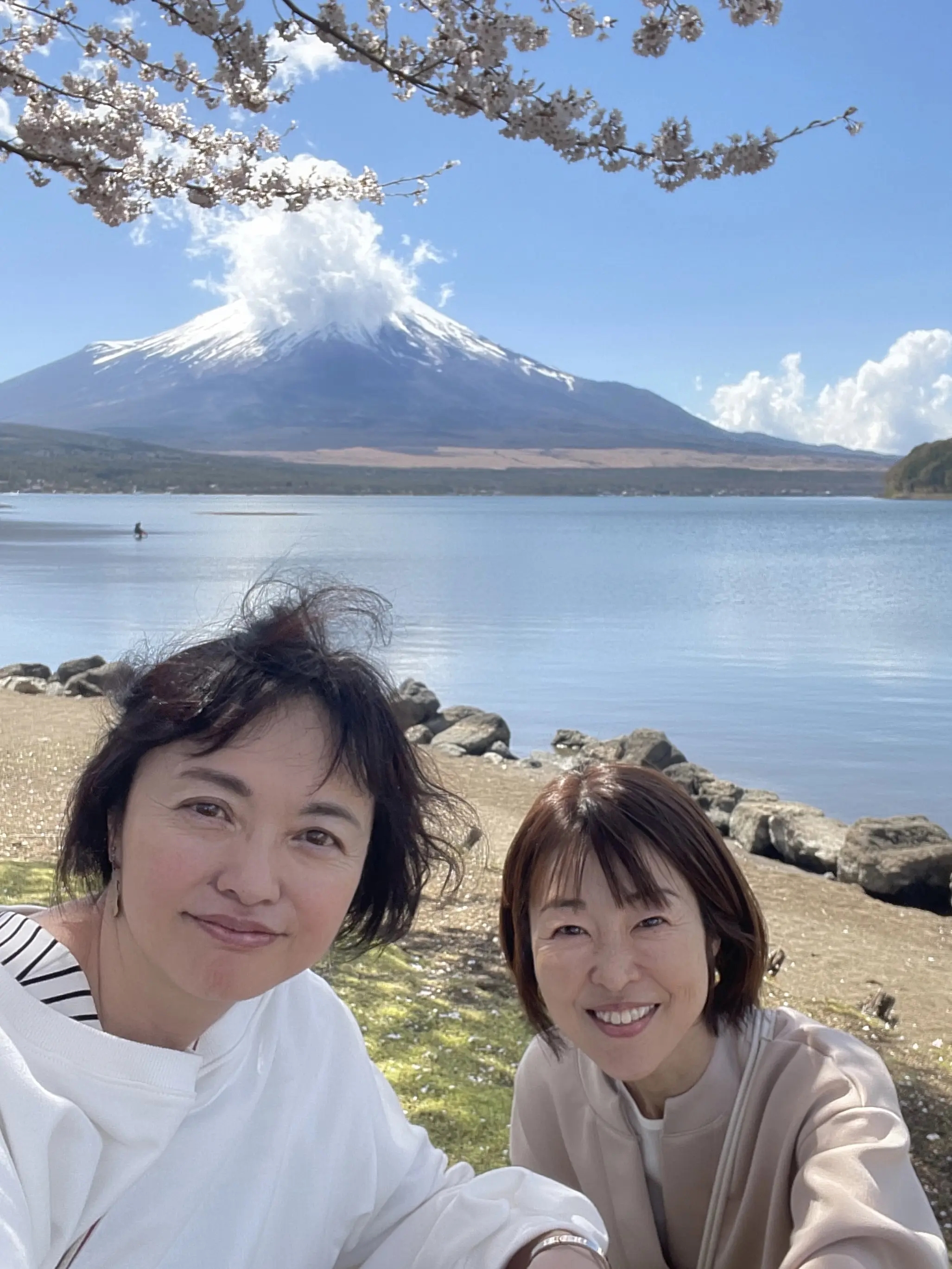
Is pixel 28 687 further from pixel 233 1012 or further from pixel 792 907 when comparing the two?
pixel 233 1012

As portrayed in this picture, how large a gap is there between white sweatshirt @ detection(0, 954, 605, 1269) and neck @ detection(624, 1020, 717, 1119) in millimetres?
455

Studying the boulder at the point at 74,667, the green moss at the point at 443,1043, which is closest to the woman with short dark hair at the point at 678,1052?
the green moss at the point at 443,1043

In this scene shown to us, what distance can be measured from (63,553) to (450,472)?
13048cm

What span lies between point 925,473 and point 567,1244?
464ft

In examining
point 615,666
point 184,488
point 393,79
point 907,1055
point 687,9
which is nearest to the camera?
point 907,1055

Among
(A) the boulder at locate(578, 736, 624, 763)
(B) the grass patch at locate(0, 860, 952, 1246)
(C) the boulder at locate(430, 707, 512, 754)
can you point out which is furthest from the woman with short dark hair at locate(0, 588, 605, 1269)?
(C) the boulder at locate(430, 707, 512, 754)

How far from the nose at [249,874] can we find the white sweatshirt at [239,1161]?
0.24 m

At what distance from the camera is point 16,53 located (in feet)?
24.8

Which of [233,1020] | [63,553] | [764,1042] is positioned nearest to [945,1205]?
[764,1042]

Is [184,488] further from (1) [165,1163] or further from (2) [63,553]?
(1) [165,1163]

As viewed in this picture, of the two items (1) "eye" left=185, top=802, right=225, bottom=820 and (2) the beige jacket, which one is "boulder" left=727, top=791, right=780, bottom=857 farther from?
(1) "eye" left=185, top=802, right=225, bottom=820

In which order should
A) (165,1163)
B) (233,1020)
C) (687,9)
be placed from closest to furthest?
(165,1163), (233,1020), (687,9)

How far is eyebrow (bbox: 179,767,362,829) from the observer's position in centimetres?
176

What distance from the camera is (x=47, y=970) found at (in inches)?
66.2
